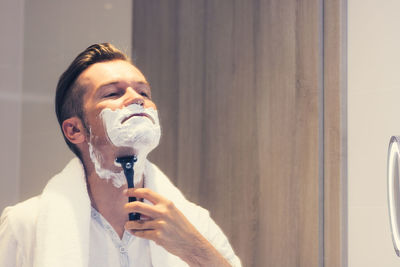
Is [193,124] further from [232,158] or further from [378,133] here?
[378,133]

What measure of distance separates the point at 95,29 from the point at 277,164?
83 centimetres

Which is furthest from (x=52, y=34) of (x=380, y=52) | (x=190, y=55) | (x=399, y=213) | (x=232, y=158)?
(x=399, y=213)

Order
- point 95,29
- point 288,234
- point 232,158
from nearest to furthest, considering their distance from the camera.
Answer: point 288,234, point 232,158, point 95,29

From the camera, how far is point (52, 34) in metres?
1.97

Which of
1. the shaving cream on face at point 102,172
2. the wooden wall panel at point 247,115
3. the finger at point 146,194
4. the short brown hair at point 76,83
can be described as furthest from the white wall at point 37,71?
the finger at point 146,194

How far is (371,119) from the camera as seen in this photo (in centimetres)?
121

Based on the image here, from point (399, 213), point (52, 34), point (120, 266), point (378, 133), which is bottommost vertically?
point (120, 266)

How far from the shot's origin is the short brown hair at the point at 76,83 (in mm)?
1126

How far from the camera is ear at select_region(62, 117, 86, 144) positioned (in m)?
1.12

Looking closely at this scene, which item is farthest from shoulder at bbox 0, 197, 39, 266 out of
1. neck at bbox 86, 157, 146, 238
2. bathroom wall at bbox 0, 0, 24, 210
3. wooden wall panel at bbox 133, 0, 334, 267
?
bathroom wall at bbox 0, 0, 24, 210

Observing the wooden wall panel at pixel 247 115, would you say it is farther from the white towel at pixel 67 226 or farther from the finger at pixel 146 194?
the finger at pixel 146 194

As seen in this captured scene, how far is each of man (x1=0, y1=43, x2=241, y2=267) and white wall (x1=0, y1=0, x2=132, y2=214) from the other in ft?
2.47

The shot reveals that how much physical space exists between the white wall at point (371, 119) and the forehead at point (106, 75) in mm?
459

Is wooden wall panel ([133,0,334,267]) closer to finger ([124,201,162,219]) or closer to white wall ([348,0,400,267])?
white wall ([348,0,400,267])
